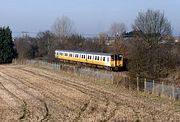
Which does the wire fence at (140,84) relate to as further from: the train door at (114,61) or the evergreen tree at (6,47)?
the evergreen tree at (6,47)

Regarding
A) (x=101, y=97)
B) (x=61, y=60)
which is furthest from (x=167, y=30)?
(x=101, y=97)

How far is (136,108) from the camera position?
90.0ft

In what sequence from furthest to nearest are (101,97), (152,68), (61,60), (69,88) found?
(61,60) < (152,68) < (69,88) < (101,97)

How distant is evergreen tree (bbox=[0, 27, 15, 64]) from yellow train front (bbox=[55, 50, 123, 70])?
68.8 feet

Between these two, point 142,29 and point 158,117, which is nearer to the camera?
point 158,117

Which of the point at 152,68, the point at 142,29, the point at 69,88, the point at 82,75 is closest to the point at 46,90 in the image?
the point at 69,88

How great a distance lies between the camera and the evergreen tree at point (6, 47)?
9912cm

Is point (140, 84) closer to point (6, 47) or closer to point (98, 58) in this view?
point (98, 58)

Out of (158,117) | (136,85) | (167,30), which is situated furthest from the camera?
(167,30)

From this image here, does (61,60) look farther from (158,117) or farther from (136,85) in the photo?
(158,117)

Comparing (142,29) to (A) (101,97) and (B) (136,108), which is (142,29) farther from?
(B) (136,108)

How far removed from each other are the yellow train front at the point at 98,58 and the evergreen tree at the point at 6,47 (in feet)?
68.8

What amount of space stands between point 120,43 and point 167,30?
1001 centimetres

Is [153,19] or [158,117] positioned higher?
[153,19]
